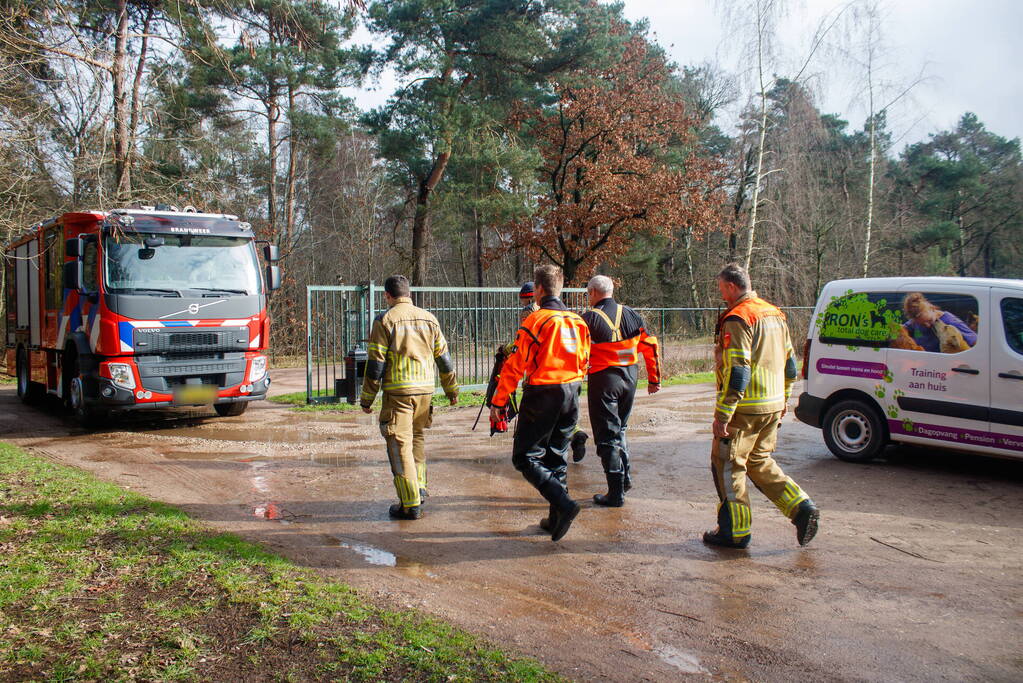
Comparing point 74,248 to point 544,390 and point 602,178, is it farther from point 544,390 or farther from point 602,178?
point 602,178

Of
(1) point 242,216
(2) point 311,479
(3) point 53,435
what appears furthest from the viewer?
(1) point 242,216

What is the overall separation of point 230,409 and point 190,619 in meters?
8.11

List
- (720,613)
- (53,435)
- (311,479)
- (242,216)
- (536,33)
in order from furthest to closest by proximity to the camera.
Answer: (242,216) → (536,33) → (53,435) → (311,479) → (720,613)

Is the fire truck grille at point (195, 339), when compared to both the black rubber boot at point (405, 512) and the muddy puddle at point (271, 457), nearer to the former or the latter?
the muddy puddle at point (271, 457)

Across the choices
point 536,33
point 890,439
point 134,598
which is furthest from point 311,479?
point 536,33

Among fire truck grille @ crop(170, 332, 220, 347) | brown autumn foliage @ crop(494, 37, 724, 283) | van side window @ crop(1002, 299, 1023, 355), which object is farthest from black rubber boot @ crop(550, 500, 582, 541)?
brown autumn foliage @ crop(494, 37, 724, 283)

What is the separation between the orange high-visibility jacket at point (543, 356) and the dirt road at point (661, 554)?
1165 mm

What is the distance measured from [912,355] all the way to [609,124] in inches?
770

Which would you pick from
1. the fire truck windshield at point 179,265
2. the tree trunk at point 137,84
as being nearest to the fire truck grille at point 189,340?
the fire truck windshield at point 179,265

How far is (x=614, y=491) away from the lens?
6.33m

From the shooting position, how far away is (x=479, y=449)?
29.3 feet

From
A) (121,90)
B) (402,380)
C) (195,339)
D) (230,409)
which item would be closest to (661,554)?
(402,380)

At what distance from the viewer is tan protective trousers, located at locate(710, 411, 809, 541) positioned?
198 inches

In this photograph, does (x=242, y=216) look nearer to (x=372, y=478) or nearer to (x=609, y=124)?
(x=609, y=124)
